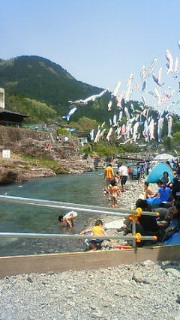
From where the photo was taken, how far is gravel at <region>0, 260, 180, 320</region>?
11.5ft

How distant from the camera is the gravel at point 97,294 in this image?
3490 mm

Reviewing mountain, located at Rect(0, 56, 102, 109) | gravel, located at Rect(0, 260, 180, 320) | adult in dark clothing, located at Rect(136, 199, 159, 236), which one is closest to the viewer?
gravel, located at Rect(0, 260, 180, 320)

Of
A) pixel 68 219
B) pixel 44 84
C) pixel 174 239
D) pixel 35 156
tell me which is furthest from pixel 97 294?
pixel 44 84

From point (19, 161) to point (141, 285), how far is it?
35.3 m

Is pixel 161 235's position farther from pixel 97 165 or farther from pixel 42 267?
pixel 97 165

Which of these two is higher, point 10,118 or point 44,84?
point 44,84

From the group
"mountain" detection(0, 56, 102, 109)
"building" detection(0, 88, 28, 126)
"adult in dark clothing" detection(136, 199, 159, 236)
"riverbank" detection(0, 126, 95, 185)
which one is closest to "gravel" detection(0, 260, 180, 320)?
"adult in dark clothing" detection(136, 199, 159, 236)

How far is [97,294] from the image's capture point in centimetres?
401

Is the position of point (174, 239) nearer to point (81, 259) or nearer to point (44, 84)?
point (81, 259)

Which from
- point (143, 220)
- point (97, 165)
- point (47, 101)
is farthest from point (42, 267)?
point (47, 101)

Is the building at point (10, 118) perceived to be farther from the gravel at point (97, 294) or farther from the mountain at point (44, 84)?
the mountain at point (44, 84)

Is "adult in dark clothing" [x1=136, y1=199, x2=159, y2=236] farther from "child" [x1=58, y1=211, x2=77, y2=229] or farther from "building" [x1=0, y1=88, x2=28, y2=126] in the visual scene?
"building" [x1=0, y1=88, x2=28, y2=126]

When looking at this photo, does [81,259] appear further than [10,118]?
No

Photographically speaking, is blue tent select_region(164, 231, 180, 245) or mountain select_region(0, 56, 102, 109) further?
mountain select_region(0, 56, 102, 109)
